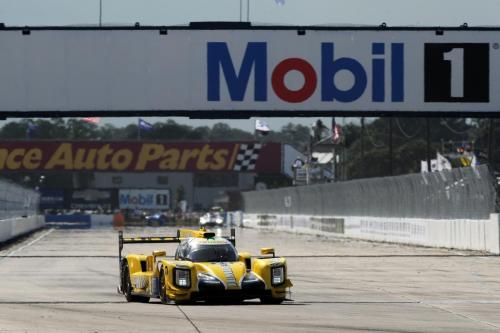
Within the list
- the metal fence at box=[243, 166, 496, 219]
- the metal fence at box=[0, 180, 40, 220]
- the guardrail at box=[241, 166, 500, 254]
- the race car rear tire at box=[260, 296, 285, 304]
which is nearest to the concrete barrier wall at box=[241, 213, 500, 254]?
the guardrail at box=[241, 166, 500, 254]

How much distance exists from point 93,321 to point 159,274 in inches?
134

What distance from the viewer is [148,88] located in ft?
102

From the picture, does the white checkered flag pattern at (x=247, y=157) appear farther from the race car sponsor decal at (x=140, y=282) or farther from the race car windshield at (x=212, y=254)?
the race car windshield at (x=212, y=254)

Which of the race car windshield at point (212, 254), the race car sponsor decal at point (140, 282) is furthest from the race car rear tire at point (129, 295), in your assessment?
the race car windshield at point (212, 254)

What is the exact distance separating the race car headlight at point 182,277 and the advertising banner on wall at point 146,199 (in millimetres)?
102670

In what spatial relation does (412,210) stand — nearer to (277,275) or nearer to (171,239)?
(171,239)

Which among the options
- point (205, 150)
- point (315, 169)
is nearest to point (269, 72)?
point (315, 169)

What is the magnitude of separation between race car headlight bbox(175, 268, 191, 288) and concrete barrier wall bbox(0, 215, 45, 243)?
31451 millimetres

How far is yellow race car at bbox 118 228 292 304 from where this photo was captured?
683 inches

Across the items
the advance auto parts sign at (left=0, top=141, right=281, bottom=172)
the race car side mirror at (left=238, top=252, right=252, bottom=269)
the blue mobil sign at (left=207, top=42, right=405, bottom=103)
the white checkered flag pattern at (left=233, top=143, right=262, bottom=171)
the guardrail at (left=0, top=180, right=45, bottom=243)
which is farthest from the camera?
the advance auto parts sign at (left=0, top=141, right=281, bottom=172)

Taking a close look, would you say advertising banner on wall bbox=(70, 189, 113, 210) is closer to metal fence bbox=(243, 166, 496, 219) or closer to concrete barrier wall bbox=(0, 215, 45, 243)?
concrete barrier wall bbox=(0, 215, 45, 243)

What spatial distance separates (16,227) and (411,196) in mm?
20933

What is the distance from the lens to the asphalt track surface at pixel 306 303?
14195mm

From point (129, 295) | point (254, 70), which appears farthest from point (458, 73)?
point (129, 295)
